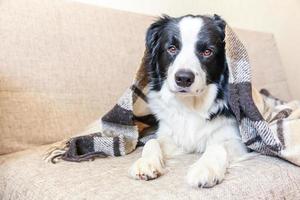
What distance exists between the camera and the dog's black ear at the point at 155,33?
1.28 m

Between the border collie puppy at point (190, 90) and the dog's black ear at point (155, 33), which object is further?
the dog's black ear at point (155, 33)

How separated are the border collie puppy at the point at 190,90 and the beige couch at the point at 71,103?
0.07 meters

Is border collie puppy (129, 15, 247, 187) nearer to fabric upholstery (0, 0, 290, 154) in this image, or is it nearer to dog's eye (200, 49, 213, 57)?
dog's eye (200, 49, 213, 57)

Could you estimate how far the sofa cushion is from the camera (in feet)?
2.79

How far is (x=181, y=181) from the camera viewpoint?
36.0 inches

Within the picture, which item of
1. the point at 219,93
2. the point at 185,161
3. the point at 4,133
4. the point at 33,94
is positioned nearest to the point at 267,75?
the point at 219,93

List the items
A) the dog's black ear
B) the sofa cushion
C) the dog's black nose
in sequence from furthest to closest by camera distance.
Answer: the dog's black ear → the dog's black nose → the sofa cushion

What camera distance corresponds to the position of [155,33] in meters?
1.29

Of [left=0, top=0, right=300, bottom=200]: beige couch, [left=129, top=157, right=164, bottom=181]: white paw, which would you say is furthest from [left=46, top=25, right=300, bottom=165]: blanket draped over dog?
[left=129, top=157, right=164, bottom=181]: white paw

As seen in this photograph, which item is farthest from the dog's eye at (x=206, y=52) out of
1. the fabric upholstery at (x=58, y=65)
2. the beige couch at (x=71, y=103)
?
the fabric upholstery at (x=58, y=65)

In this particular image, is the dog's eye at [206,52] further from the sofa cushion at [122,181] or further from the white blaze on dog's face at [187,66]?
the sofa cushion at [122,181]

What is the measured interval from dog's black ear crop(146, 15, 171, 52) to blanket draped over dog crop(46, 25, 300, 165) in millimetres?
59

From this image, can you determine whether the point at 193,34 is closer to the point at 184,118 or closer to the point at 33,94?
the point at 184,118

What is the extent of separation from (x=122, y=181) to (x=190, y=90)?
0.34 meters
